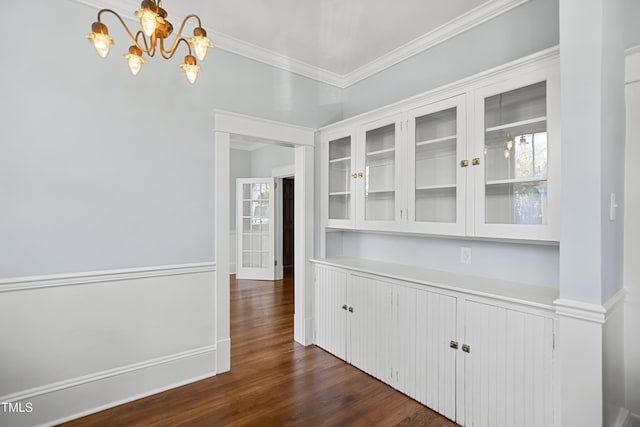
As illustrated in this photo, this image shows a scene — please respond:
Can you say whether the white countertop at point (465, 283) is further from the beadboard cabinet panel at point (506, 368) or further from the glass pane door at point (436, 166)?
the glass pane door at point (436, 166)

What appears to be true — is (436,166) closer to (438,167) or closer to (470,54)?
(438,167)

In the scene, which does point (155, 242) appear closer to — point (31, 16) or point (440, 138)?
point (31, 16)

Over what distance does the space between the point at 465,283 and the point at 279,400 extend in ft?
5.32

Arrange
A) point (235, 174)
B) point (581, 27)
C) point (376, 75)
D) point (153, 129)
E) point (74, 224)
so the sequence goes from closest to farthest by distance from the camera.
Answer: point (581, 27)
point (74, 224)
point (153, 129)
point (376, 75)
point (235, 174)

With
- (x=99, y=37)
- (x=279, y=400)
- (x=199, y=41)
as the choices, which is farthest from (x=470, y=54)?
(x=279, y=400)

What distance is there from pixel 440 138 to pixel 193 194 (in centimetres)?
206

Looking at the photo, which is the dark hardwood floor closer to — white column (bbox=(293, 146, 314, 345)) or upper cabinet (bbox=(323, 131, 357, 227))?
white column (bbox=(293, 146, 314, 345))

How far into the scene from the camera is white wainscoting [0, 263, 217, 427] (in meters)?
2.07

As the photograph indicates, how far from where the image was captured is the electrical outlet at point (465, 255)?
2.55 metres

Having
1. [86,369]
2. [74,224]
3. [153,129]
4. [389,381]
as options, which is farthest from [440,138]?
[86,369]

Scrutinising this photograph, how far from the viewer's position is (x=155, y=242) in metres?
2.56

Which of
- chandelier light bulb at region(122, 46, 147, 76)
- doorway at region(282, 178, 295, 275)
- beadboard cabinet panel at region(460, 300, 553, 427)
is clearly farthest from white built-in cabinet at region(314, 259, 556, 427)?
doorway at region(282, 178, 295, 275)

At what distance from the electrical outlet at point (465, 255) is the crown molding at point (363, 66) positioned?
1787 millimetres

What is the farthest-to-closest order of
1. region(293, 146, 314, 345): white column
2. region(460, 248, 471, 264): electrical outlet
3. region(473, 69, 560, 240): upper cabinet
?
1. region(293, 146, 314, 345): white column
2. region(460, 248, 471, 264): electrical outlet
3. region(473, 69, 560, 240): upper cabinet
